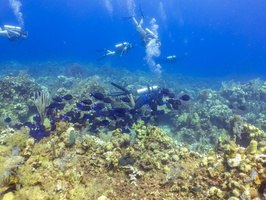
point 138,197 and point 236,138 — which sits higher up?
point 236,138

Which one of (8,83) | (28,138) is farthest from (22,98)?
(28,138)

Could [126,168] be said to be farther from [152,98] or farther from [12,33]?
[12,33]

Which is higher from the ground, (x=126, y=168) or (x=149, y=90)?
(x=149, y=90)

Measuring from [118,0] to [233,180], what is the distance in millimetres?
193138

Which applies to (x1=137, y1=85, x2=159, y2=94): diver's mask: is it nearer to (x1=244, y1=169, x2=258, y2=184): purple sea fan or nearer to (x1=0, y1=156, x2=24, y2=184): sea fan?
(x1=244, y1=169, x2=258, y2=184): purple sea fan

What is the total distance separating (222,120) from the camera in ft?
36.2

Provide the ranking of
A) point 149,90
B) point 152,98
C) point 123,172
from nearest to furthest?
point 123,172, point 152,98, point 149,90

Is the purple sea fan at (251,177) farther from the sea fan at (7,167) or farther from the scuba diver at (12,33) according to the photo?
the scuba diver at (12,33)

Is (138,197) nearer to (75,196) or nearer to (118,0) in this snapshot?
(75,196)

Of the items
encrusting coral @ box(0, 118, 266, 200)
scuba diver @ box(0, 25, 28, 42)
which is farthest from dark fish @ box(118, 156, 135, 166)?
scuba diver @ box(0, 25, 28, 42)

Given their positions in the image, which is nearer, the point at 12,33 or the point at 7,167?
the point at 7,167

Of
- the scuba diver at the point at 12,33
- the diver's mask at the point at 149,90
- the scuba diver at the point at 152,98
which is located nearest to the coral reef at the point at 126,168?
the scuba diver at the point at 152,98

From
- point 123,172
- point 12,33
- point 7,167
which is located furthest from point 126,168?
point 12,33

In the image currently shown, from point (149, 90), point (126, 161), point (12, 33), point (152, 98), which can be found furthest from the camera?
point (12, 33)
